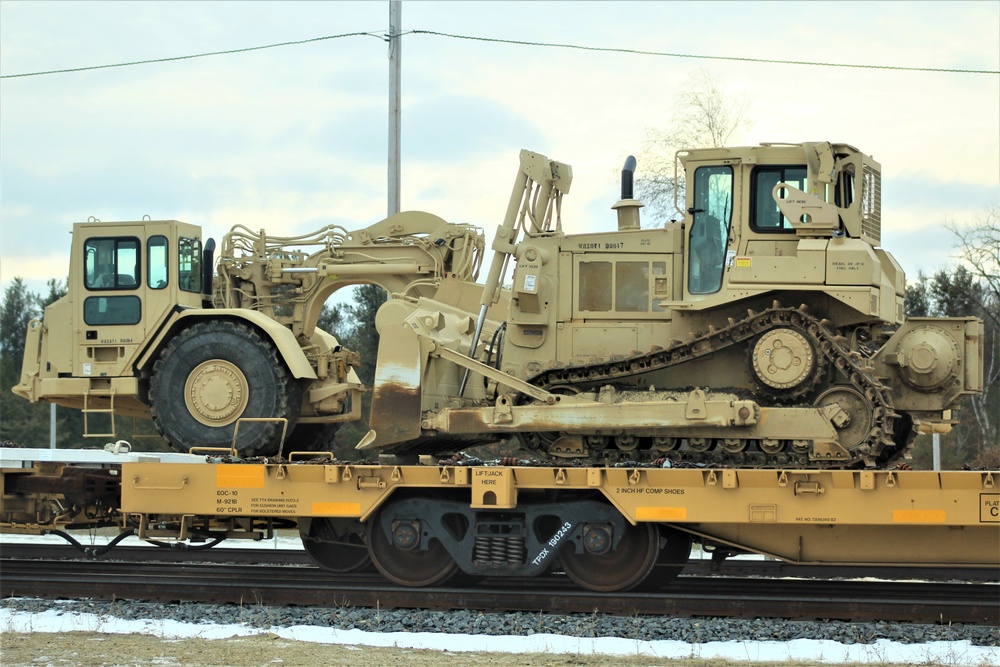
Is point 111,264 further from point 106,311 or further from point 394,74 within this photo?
point 394,74

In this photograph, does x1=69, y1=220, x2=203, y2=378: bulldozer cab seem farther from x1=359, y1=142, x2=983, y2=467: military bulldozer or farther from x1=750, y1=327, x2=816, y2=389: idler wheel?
A: x1=750, y1=327, x2=816, y2=389: idler wheel

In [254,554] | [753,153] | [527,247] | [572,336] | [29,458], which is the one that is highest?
[753,153]

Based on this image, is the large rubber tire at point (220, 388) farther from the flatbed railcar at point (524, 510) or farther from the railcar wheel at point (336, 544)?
the railcar wheel at point (336, 544)

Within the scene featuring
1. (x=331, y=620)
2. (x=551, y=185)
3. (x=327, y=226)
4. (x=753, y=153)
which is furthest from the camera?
(x=327, y=226)

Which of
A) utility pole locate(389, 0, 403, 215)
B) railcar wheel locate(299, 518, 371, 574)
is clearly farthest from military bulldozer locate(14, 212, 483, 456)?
utility pole locate(389, 0, 403, 215)

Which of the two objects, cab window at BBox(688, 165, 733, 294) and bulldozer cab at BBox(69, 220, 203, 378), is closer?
cab window at BBox(688, 165, 733, 294)

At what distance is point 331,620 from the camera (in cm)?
1131

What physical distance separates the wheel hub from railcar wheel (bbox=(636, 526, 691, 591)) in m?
5.11

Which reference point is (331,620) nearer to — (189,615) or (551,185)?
(189,615)

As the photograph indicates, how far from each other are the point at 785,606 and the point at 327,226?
25.0 ft

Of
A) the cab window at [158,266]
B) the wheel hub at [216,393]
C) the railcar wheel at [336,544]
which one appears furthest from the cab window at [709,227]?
the cab window at [158,266]

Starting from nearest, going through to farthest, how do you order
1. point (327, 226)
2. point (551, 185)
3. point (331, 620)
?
point (331, 620) → point (551, 185) → point (327, 226)

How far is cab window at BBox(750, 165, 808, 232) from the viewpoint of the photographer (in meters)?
12.5

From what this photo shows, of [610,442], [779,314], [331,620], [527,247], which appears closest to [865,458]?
[779,314]
